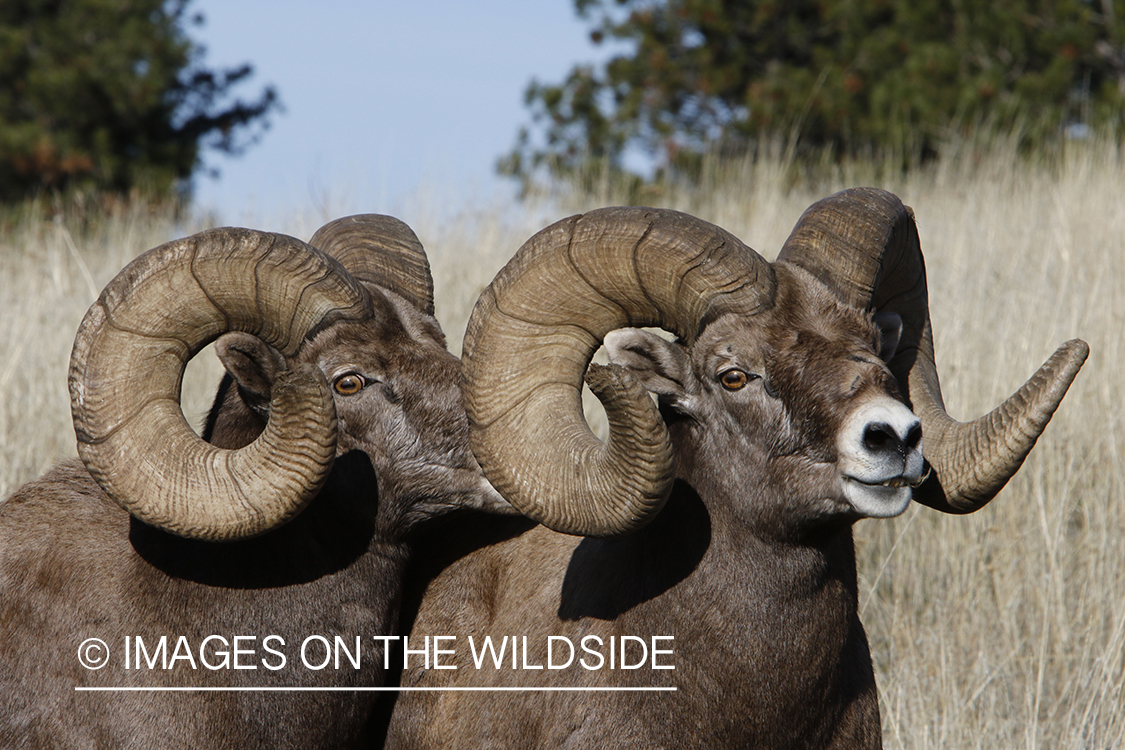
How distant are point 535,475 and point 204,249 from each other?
5.01ft

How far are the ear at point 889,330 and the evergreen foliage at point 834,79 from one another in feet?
34.0

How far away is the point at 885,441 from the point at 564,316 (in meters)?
1.29

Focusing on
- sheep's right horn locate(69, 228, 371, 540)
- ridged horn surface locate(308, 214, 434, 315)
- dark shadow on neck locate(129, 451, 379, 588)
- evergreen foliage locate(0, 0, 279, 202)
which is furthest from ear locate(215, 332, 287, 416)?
evergreen foliage locate(0, 0, 279, 202)

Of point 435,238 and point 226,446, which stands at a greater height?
point 226,446

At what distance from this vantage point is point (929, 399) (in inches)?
208

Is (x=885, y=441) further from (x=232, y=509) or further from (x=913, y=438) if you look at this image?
(x=232, y=509)

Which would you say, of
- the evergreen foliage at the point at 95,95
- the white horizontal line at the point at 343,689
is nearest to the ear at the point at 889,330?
the white horizontal line at the point at 343,689

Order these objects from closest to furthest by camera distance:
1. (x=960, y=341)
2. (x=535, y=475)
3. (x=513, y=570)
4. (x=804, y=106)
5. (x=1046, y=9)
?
(x=535, y=475) → (x=513, y=570) → (x=960, y=341) → (x=1046, y=9) → (x=804, y=106)

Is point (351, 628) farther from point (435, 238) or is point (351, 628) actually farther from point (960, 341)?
point (435, 238)

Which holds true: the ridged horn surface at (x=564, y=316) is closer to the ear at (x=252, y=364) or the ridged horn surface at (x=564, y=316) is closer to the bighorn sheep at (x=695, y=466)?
the bighorn sheep at (x=695, y=466)

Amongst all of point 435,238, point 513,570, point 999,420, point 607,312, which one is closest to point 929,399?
point 999,420

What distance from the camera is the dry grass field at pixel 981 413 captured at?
6516mm

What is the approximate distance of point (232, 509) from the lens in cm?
442

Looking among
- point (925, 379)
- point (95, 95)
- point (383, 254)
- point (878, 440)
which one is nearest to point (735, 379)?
point (878, 440)
